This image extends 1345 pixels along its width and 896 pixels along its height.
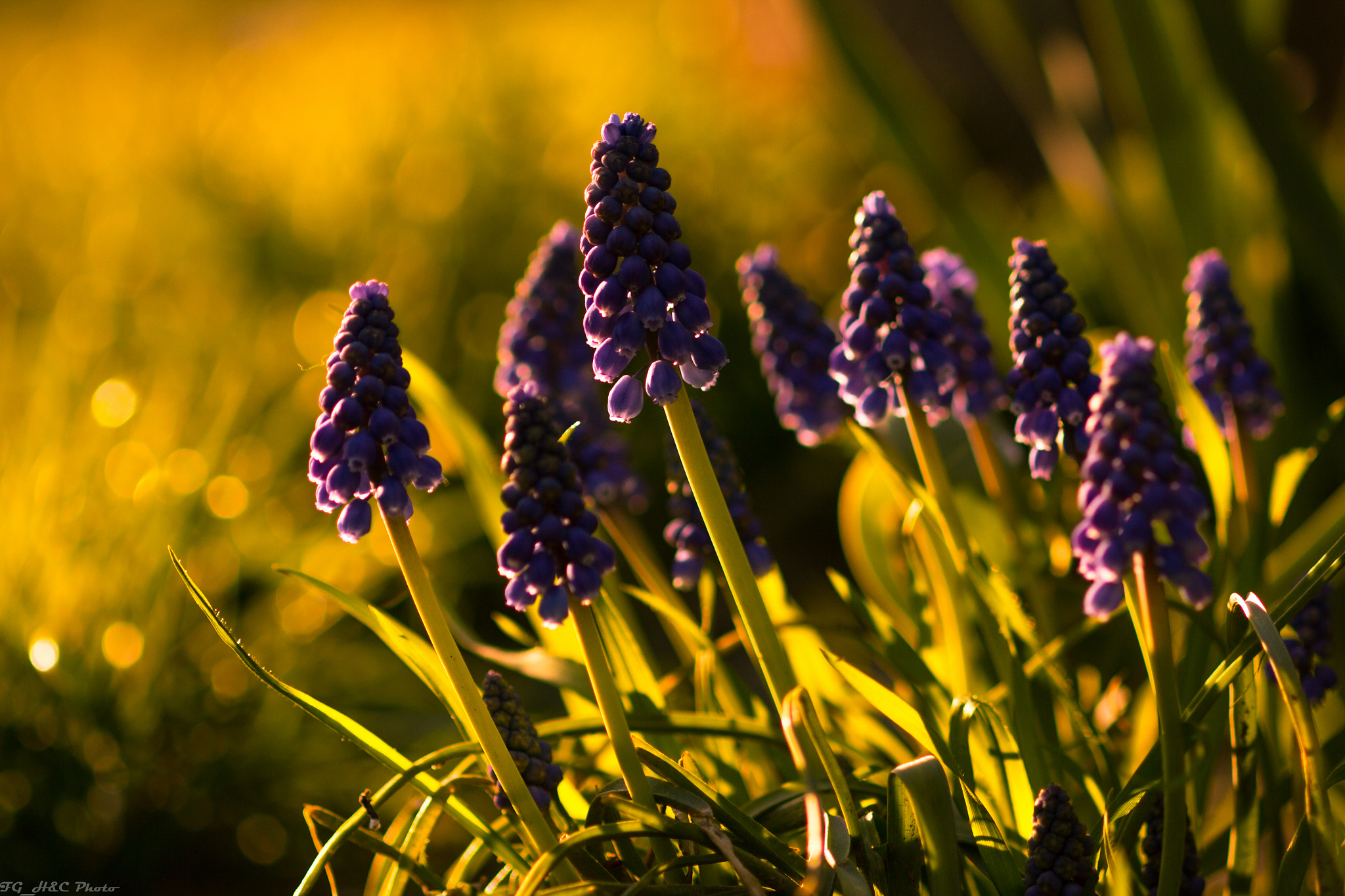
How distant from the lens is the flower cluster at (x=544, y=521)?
176 centimetres

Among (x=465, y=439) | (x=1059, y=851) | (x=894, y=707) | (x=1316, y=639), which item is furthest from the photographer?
(x=465, y=439)

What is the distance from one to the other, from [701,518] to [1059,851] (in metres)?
1.04

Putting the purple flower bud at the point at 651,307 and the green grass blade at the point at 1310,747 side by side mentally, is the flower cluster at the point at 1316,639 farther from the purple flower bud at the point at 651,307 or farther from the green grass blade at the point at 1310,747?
the purple flower bud at the point at 651,307

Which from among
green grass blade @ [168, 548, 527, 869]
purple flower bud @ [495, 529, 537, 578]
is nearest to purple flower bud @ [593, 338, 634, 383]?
purple flower bud @ [495, 529, 537, 578]

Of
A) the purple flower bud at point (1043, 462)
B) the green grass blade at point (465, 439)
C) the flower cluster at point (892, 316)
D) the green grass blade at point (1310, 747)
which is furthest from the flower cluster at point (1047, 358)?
the green grass blade at point (465, 439)

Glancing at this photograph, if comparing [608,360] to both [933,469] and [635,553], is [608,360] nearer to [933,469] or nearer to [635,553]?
[933,469]

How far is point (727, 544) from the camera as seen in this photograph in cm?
183

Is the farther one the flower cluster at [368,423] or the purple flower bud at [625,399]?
the purple flower bud at [625,399]

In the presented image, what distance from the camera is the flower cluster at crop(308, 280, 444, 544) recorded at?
169 centimetres

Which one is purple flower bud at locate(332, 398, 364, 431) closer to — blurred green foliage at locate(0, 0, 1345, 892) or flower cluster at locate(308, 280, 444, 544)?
flower cluster at locate(308, 280, 444, 544)

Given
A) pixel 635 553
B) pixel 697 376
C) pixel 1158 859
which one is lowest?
pixel 1158 859

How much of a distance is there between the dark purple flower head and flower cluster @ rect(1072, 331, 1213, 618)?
906 millimetres

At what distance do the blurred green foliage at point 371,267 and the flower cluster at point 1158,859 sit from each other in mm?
1770

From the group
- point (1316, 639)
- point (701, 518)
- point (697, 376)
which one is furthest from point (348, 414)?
point (1316, 639)
